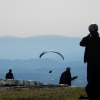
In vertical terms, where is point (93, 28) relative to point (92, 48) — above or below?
above

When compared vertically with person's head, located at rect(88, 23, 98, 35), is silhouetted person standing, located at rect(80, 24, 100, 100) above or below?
below

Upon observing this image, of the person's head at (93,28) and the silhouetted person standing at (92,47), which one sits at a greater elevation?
the person's head at (93,28)

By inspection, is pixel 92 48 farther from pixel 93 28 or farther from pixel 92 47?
pixel 93 28

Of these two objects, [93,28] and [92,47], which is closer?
[93,28]

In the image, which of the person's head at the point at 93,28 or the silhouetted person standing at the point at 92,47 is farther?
the silhouetted person standing at the point at 92,47

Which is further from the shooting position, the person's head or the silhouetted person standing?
the silhouetted person standing

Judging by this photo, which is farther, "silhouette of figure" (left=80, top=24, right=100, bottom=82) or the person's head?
"silhouette of figure" (left=80, top=24, right=100, bottom=82)

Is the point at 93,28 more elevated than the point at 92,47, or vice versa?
the point at 93,28

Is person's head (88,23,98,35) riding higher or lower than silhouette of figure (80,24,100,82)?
higher

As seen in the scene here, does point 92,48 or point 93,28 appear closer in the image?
point 93,28

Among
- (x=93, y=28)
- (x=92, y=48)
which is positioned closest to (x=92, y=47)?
Answer: (x=92, y=48)

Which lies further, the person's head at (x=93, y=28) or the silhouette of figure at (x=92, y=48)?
the silhouette of figure at (x=92, y=48)

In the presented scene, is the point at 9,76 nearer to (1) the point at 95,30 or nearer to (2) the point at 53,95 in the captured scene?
(2) the point at 53,95

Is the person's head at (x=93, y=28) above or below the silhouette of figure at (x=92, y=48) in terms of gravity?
above
